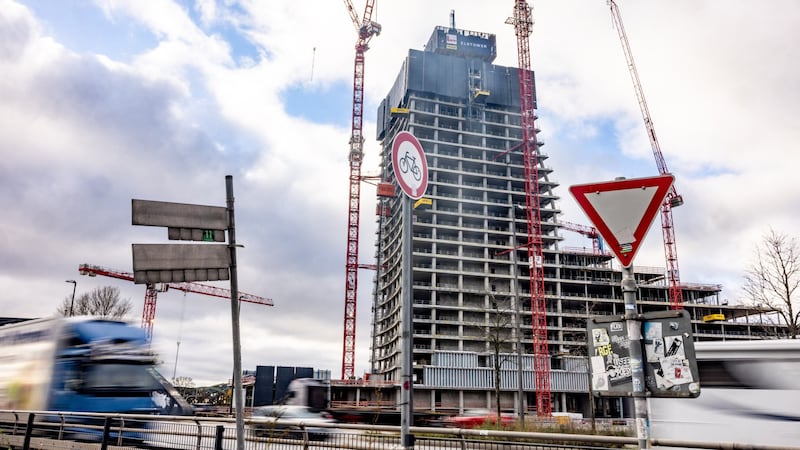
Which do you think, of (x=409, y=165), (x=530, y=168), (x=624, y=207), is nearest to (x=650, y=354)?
(x=624, y=207)

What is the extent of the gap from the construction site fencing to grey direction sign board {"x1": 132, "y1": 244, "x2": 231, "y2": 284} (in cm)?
366

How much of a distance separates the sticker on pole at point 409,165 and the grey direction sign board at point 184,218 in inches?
91.3

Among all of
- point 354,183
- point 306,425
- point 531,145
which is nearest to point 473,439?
point 306,425

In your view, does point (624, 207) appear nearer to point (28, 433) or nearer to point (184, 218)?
point (184, 218)

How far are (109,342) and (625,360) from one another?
19.2 m

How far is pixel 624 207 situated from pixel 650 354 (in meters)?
1.15

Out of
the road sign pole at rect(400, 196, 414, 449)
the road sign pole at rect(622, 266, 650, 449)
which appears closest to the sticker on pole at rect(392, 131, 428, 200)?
the road sign pole at rect(400, 196, 414, 449)

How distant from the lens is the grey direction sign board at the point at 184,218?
6473 mm

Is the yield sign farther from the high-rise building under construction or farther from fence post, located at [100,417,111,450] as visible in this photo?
the high-rise building under construction

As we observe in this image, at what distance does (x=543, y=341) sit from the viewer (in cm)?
8481

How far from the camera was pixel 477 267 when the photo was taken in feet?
316

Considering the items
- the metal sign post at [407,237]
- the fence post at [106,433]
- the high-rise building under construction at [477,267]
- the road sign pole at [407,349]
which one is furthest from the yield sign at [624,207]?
the high-rise building under construction at [477,267]

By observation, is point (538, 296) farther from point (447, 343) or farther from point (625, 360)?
point (625, 360)

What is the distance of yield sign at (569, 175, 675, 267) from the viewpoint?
14.4 ft
